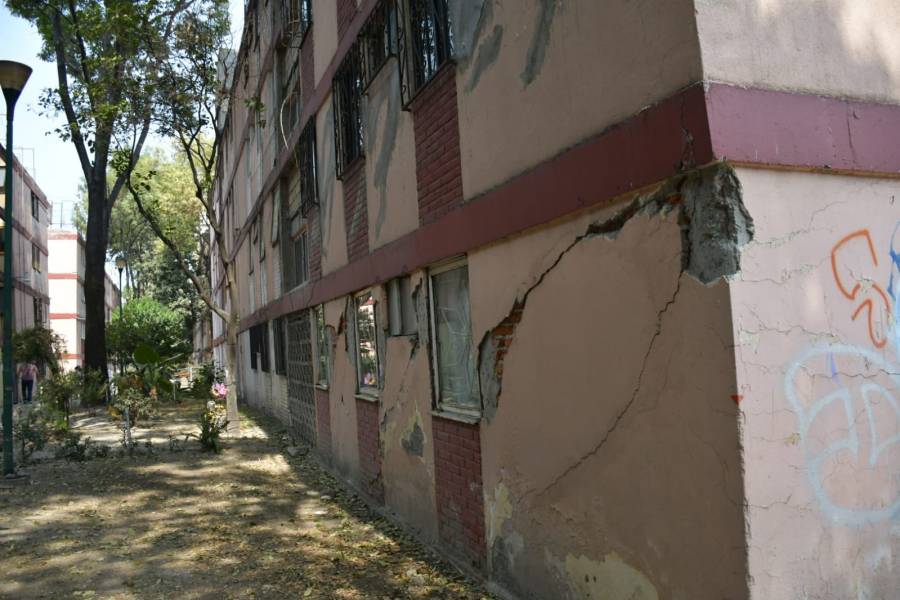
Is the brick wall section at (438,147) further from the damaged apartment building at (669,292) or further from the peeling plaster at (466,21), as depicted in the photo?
the peeling plaster at (466,21)

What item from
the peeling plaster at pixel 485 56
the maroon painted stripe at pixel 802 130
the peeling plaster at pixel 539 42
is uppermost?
the peeling plaster at pixel 485 56

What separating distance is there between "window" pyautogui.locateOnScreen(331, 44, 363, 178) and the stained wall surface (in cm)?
519

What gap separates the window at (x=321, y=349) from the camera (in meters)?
9.93

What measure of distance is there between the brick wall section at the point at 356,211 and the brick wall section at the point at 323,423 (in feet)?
8.40

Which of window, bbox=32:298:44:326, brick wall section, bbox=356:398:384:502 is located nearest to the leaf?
brick wall section, bbox=356:398:384:502

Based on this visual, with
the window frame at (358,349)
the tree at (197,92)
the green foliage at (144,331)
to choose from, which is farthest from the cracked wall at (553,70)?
the green foliage at (144,331)

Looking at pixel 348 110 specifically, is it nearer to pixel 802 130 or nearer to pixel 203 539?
pixel 203 539

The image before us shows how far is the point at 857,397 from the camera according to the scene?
119 inches

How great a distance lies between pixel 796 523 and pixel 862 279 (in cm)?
107

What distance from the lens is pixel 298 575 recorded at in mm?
5516

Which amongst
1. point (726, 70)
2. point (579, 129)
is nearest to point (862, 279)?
point (726, 70)

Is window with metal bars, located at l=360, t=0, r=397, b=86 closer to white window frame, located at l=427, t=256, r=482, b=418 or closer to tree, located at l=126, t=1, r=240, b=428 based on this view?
white window frame, located at l=427, t=256, r=482, b=418

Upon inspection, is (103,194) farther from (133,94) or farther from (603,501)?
(603,501)

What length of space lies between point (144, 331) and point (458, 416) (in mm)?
29354
